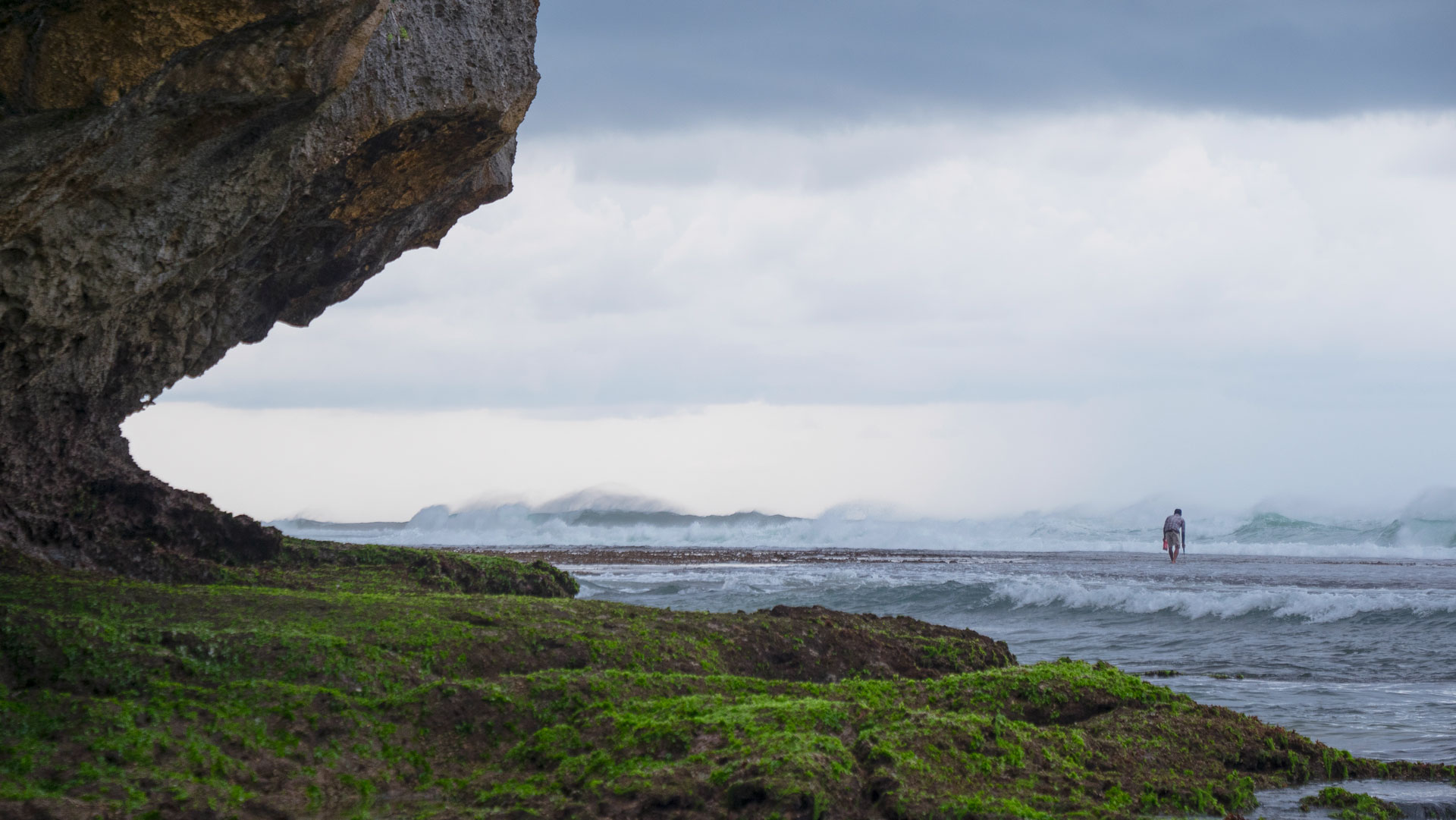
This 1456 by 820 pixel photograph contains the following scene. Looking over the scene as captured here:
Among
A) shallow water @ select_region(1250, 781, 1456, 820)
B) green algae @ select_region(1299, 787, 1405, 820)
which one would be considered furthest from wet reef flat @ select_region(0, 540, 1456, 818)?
green algae @ select_region(1299, 787, 1405, 820)

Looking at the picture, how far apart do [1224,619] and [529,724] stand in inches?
591

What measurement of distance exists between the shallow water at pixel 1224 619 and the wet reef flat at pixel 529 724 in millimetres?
2998

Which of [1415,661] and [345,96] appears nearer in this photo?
[345,96]

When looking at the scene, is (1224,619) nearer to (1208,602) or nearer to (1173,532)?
(1208,602)

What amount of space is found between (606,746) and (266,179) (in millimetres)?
4575

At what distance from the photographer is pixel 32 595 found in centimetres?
626

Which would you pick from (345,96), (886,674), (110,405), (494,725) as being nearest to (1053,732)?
(886,674)

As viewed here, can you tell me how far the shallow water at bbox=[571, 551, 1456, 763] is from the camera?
912cm

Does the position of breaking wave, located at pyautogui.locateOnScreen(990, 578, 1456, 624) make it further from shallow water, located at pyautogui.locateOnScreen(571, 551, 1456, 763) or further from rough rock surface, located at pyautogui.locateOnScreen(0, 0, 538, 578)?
rough rock surface, located at pyautogui.locateOnScreen(0, 0, 538, 578)

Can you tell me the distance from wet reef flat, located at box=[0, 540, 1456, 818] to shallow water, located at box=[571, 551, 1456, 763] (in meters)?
3.00

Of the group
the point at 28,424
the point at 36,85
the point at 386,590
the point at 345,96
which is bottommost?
the point at 386,590

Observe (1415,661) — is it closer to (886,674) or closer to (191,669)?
(886,674)

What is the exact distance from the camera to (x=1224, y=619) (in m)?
16.8

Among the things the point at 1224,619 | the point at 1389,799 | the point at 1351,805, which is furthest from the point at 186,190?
the point at 1224,619
